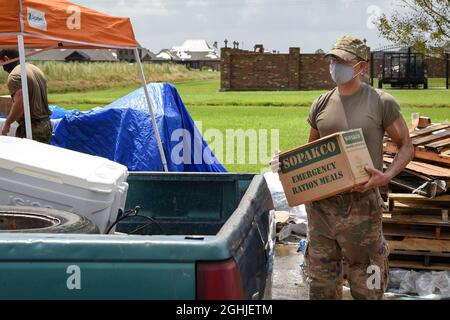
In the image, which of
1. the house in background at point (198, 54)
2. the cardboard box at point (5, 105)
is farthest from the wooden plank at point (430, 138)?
the house in background at point (198, 54)

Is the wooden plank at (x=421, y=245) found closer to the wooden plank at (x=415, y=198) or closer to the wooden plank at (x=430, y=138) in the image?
the wooden plank at (x=415, y=198)

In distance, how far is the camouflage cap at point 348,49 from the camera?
16.4 feet

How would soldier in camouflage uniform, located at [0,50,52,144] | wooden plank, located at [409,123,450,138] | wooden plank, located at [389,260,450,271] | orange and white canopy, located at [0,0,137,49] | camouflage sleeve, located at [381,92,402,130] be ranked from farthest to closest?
soldier in camouflage uniform, located at [0,50,52,144] → wooden plank, located at [409,123,450,138] → orange and white canopy, located at [0,0,137,49] → wooden plank, located at [389,260,450,271] → camouflage sleeve, located at [381,92,402,130]

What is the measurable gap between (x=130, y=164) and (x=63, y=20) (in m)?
2.75

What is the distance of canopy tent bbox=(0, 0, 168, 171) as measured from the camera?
7590mm

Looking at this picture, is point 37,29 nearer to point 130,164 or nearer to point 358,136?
point 130,164

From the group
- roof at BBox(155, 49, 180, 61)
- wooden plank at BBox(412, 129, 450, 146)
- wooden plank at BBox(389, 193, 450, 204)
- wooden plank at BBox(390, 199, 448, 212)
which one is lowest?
wooden plank at BBox(390, 199, 448, 212)

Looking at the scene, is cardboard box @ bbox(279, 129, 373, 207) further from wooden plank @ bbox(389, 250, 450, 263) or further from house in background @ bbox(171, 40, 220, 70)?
house in background @ bbox(171, 40, 220, 70)

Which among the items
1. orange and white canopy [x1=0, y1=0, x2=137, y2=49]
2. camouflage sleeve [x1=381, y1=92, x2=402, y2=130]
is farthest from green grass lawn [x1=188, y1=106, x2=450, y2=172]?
camouflage sleeve [x1=381, y1=92, x2=402, y2=130]

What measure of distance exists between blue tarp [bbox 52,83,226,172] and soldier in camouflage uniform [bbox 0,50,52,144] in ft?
4.79

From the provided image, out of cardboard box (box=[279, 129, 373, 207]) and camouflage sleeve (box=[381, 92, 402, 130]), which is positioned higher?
camouflage sleeve (box=[381, 92, 402, 130])

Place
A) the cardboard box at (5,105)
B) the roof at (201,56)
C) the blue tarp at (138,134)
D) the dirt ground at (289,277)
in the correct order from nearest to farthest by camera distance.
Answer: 1. the dirt ground at (289,277)
2. the blue tarp at (138,134)
3. the cardboard box at (5,105)
4. the roof at (201,56)

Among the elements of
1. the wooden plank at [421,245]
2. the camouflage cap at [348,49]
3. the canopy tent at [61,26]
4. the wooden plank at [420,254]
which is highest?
the canopy tent at [61,26]
